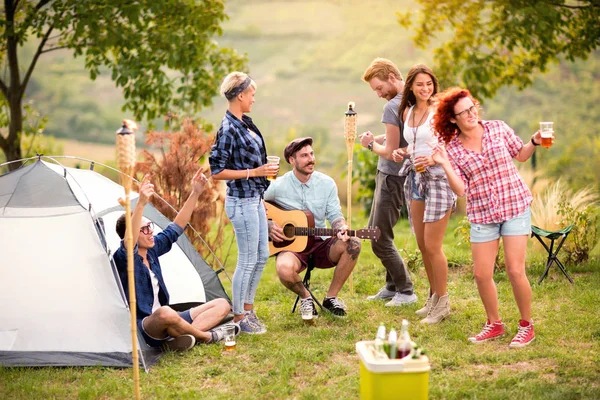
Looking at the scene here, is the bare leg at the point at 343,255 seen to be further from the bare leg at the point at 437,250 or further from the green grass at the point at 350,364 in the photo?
the bare leg at the point at 437,250

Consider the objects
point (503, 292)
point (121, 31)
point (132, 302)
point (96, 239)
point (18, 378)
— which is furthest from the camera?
point (121, 31)

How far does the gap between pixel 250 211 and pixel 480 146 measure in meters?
1.49

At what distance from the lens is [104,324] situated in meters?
4.44

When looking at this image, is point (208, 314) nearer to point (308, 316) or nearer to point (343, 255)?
point (308, 316)

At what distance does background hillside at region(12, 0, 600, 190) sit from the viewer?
95.5ft

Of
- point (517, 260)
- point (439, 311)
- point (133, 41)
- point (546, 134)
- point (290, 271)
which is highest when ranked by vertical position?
point (133, 41)

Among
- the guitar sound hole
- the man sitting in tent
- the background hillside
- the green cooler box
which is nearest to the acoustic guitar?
the guitar sound hole

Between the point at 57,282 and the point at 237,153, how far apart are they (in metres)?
1.37

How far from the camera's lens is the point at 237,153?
4.70 metres

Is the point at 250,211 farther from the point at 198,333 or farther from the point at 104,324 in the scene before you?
the point at 104,324

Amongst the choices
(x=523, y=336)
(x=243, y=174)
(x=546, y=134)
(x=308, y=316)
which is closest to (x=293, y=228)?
(x=308, y=316)

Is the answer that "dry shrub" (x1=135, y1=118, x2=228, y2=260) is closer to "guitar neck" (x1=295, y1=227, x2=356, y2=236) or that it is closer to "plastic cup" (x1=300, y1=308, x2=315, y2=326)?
"guitar neck" (x1=295, y1=227, x2=356, y2=236)

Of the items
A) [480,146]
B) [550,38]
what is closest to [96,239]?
[480,146]

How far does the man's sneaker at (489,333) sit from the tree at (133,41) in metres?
4.82
